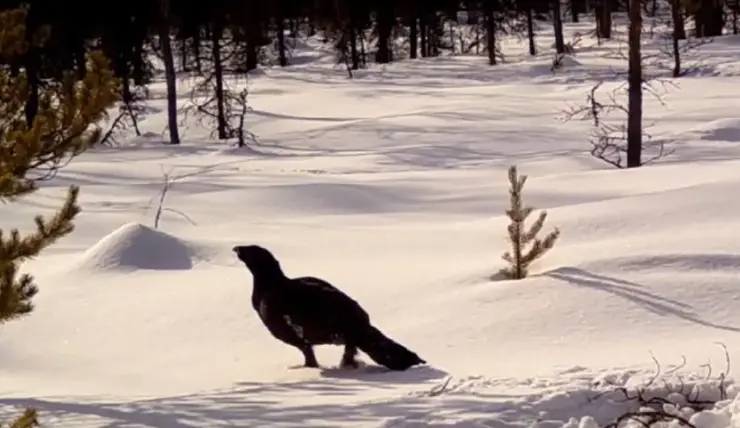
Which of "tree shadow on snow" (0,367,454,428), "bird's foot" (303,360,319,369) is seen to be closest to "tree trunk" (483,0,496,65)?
"bird's foot" (303,360,319,369)

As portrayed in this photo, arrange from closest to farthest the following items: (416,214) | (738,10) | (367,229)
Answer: (367,229), (416,214), (738,10)

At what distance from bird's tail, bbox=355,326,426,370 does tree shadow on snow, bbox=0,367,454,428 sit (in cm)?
10

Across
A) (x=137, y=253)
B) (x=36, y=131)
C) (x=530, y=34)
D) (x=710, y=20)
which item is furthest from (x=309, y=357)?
(x=710, y=20)

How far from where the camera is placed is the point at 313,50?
4725 cm

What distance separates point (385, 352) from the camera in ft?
18.8

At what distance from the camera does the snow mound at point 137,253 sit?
9500mm

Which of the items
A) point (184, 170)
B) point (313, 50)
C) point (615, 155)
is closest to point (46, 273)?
point (184, 170)

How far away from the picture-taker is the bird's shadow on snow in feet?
21.7

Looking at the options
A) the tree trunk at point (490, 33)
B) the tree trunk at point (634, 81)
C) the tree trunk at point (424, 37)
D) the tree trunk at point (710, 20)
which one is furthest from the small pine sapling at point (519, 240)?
the tree trunk at point (424, 37)

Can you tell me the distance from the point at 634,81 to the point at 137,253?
27.1 ft

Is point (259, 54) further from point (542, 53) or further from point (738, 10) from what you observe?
point (738, 10)

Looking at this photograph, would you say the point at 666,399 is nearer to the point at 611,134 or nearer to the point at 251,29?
the point at 611,134

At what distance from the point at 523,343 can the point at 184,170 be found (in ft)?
44.6

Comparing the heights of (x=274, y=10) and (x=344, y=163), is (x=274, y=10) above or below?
above
